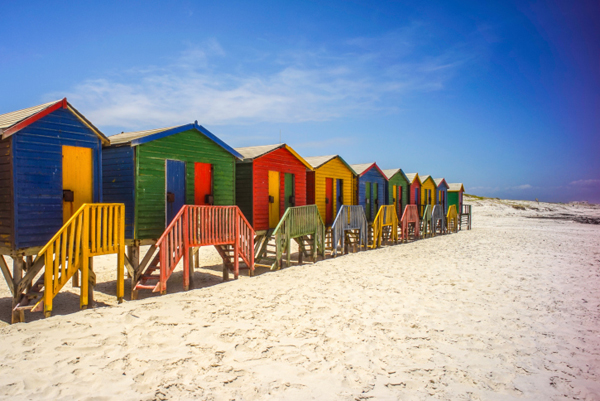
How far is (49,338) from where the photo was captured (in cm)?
591

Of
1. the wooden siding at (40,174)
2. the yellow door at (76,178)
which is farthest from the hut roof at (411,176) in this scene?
the wooden siding at (40,174)

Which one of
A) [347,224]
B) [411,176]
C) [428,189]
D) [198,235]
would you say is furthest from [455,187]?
[198,235]

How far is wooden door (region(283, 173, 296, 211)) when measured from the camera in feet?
48.1

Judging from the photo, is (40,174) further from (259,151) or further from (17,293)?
(259,151)

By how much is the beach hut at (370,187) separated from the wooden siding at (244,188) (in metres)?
7.60

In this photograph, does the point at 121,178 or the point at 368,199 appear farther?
the point at 368,199

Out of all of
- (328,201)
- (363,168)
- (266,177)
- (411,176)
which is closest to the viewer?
(266,177)

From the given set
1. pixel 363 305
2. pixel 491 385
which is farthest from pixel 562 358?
pixel 363 305

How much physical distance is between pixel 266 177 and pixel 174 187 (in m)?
3.73

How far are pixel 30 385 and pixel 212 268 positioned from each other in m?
9.20

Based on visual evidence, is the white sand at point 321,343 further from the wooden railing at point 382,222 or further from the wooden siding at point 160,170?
the wooden railing at point 382,222

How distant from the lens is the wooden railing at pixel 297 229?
489 inches

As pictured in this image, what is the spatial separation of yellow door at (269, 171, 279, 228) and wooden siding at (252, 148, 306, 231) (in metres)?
0.17

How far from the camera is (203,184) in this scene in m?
11.5
